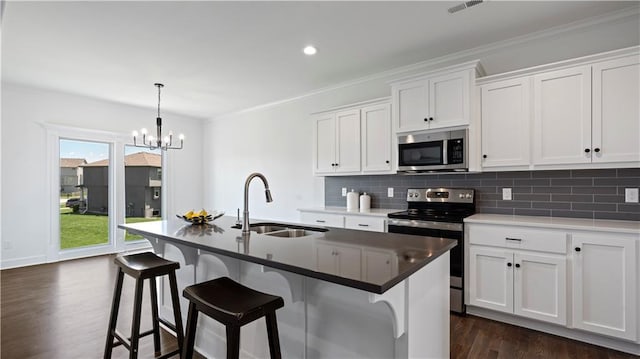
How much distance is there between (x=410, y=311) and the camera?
1.37 m

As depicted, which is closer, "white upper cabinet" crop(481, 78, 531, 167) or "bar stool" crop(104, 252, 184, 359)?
"bar stool" crop(104, 252, 184, 359)

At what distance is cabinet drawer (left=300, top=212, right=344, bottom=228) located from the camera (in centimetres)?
369

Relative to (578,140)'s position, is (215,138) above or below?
above

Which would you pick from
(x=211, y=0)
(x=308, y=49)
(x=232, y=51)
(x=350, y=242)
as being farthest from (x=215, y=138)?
(x=350, y=242)

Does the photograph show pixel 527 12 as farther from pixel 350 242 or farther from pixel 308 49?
pixel 350 242

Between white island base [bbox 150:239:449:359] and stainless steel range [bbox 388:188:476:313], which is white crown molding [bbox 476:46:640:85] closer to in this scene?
stainless steel range [bbox 388:188:476:313]

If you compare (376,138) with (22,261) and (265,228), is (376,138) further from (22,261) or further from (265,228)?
(22,261)

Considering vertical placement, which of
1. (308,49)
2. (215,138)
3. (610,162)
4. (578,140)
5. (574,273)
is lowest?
(574,273)

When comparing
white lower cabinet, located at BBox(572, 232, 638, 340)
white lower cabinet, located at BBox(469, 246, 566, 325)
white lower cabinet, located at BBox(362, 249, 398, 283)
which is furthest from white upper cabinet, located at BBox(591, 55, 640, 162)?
white lower cabinet, located at BBox(362, 249, 398, 283)

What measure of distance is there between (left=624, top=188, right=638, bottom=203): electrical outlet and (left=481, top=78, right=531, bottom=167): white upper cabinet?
76 centimetres

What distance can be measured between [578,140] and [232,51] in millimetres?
3247

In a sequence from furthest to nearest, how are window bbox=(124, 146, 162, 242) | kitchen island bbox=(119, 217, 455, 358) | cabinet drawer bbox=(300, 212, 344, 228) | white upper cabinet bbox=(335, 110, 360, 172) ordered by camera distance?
window bbox=(124, 146, 162, 242) → white upper cabinet bbox=(335, 110, 360, 172) → cabinet drawer bbox=(300, 212, 344, 228) → kitchen island bbox=(119, 217, 455, 358)

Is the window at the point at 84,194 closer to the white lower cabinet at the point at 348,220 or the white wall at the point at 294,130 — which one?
the white wall at the point at 294,130

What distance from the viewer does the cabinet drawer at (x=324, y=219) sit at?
3689mm
